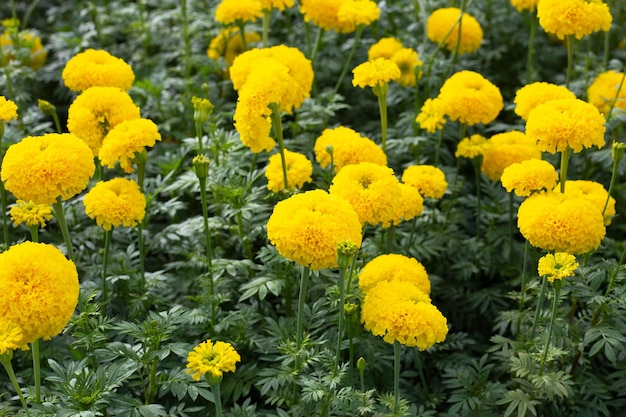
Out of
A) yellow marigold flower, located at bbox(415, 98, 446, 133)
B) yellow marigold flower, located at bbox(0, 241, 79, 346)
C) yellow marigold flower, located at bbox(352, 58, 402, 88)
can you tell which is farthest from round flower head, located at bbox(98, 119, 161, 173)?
yellow marigold flower, located at bbox(415, 98, 446, 133)

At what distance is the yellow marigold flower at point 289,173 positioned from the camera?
2.61m

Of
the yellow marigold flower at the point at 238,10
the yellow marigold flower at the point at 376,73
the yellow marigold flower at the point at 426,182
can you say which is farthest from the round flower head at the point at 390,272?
the yellow marigold flower at the point at 238,10

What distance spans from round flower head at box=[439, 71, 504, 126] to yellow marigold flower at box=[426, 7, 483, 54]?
0.74 meters

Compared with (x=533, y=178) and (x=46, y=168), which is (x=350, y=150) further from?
(x=46, y=168)

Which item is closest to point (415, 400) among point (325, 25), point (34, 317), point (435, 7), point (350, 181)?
point (350, 181)

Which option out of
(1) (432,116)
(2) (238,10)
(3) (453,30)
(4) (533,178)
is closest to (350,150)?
(1) (432,116)

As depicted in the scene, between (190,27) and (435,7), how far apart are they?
1.34 meters

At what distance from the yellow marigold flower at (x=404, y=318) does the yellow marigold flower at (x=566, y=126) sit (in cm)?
66

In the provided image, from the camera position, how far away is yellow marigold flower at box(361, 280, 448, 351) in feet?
6.77

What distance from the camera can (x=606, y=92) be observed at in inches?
132

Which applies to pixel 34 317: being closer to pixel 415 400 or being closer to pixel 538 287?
pixel 415 400

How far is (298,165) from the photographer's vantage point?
104 inches

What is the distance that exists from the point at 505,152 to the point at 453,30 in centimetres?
100

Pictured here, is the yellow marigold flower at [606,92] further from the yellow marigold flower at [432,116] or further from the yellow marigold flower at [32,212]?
the yellow marigold flower at [32,212]
